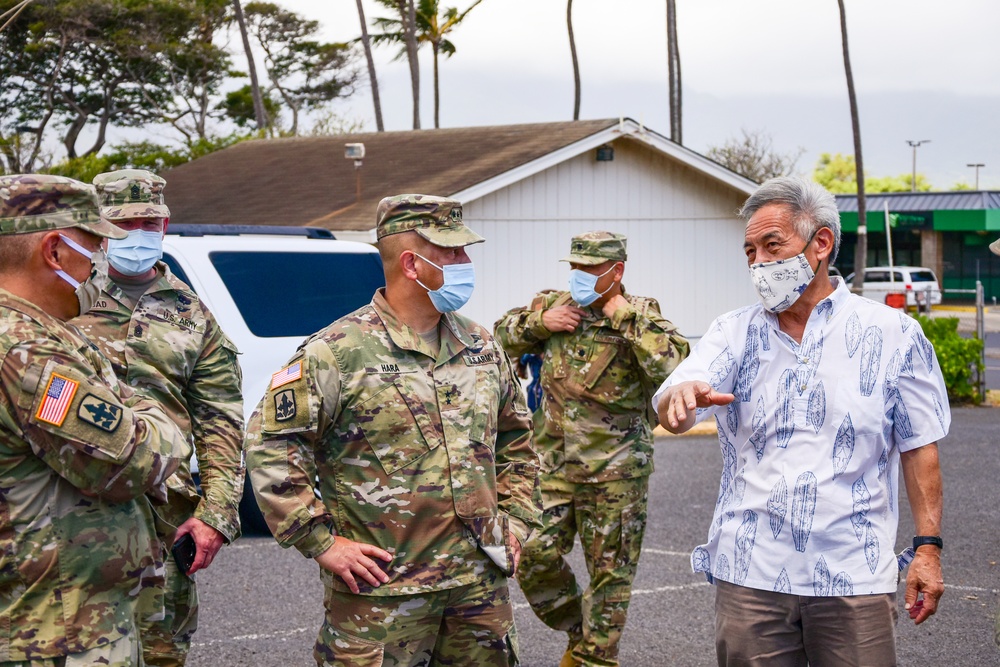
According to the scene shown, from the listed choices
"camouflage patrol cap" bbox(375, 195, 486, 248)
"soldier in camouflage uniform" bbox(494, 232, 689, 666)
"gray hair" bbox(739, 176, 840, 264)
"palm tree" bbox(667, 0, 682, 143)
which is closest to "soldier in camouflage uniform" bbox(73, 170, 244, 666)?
"camouflage patrol cap" bbox(375, 195, 486, 248)

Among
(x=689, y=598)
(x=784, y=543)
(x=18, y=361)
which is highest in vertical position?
(x=18, y=361)

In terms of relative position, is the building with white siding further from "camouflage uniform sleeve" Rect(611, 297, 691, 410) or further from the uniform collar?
the uniform collar

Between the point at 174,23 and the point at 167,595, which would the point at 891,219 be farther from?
the point at 167,595

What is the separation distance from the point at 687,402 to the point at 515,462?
0.83 m

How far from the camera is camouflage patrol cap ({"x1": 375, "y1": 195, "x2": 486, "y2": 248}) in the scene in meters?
3.88

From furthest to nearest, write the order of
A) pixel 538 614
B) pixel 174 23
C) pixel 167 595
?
pixel 174 23 → pixel 538 614 → pixel 167 595

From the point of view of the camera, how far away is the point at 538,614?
19.3 feet

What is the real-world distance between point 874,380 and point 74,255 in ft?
7.49

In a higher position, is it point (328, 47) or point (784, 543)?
point (328, 47)

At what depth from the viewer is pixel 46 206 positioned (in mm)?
3078

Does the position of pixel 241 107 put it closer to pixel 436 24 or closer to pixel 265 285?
pixel 436 24

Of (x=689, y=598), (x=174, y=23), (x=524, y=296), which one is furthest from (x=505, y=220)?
(x=174, y=23)

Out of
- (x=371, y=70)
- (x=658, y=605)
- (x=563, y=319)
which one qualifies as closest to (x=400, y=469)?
(x=563, y=319)

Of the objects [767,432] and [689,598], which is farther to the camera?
[689,598]
